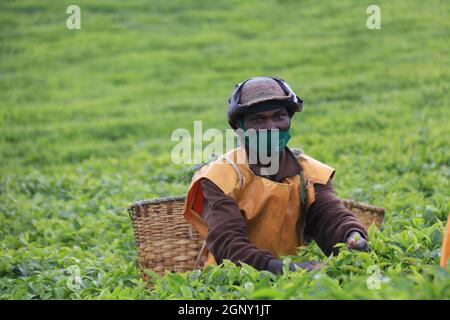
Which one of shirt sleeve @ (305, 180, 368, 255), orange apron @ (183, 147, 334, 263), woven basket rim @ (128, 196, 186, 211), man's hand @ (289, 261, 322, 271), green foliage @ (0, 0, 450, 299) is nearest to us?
green foliage @ (0, 0, 450, 299)

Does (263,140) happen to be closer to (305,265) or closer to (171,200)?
(305,265)

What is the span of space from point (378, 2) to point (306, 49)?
238cm

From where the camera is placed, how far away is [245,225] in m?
4.88

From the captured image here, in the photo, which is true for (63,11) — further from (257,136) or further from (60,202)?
(257,136)

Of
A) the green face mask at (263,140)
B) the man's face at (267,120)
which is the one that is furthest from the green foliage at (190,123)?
the man's face at (267,120)

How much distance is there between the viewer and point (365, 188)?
27.5 ft

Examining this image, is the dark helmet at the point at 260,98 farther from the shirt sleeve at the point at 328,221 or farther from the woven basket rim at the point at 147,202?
the woven basket rim at the point at 147,202

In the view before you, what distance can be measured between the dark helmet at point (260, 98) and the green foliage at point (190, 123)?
2.56 feet

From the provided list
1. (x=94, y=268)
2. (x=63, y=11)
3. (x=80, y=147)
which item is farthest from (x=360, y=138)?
(x=63, y=11)

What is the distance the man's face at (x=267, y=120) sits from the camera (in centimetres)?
493

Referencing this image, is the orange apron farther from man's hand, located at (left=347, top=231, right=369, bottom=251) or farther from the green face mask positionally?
man's hand, located at (left=347, top=231, right=369, bottom=251)

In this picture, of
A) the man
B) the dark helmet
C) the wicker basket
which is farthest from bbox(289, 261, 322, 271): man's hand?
the wicker basket

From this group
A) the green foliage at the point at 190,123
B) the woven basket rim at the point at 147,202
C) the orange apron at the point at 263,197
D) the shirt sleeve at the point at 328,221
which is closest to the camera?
the green foliage at the point at 190,123

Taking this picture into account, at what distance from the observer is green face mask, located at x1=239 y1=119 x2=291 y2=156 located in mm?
4926
